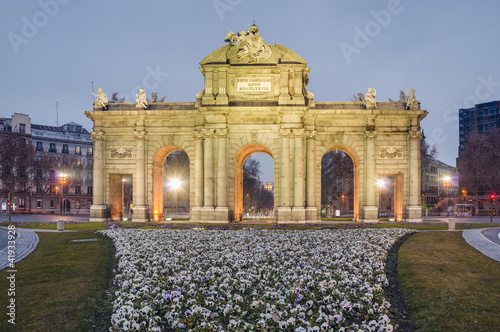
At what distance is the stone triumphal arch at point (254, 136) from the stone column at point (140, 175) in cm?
10

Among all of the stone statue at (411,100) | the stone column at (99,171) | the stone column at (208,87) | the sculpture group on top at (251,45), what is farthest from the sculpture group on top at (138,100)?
the stone statue at (411,100)

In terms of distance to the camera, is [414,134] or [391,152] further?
[391,152]

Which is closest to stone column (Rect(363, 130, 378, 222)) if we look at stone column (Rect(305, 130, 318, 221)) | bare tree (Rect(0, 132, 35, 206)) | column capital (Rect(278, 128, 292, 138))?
stone column (Rect(305, 130, 318, 221))

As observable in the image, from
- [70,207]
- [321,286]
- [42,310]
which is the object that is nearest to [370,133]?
[321,286]

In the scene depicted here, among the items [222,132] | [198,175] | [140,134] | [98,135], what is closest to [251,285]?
[222,132]

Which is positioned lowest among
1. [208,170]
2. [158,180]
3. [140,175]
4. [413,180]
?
[413,180]

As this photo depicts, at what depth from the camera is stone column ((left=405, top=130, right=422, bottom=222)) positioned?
1599 inches

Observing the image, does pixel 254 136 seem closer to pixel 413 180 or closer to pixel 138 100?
pixel 138 100

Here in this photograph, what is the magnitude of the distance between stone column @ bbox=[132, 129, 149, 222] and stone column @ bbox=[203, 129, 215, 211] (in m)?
6.67

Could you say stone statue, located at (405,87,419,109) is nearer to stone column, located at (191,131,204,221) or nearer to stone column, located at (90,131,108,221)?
stone column, located at (191,131,204,221)

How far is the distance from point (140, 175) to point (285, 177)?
49.3 feet

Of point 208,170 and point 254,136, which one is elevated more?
point 254,136

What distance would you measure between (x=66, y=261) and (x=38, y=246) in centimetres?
620

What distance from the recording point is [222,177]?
130ft
